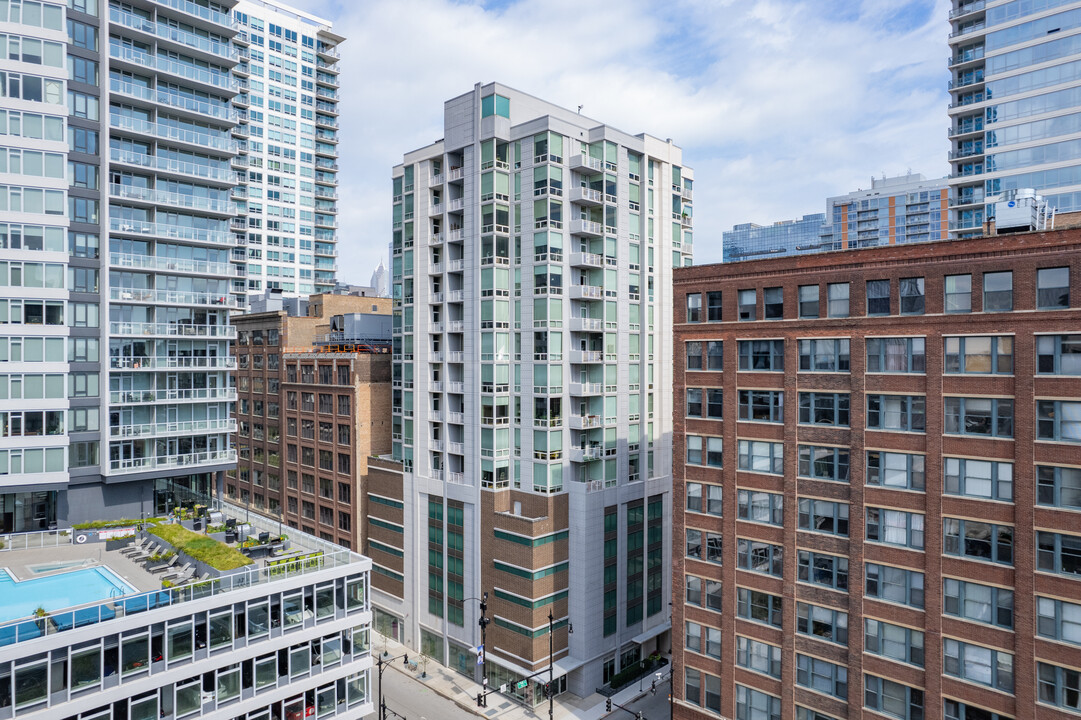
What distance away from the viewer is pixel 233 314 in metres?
87.2

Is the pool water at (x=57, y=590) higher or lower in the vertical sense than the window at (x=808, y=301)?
→ lower

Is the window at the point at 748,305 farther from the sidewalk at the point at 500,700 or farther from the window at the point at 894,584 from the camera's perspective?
the sidewalk at the point at 500,700

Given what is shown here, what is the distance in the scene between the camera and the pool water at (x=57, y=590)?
30.1m

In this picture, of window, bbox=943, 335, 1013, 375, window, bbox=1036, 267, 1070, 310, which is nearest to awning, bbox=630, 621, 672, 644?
window, bbox=943, 335, 1013, 375

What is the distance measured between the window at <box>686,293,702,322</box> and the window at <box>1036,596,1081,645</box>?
884 inches

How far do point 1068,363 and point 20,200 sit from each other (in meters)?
60.0

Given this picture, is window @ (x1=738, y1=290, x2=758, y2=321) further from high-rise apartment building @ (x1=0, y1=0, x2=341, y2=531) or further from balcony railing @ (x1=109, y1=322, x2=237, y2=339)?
high-rise apartment building @ (x1=0, y1=0, x2=341, y2=531)

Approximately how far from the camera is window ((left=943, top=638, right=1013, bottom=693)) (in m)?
31.7

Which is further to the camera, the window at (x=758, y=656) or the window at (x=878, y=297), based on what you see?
the window at (x=758, y=656)

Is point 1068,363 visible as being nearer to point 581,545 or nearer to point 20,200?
point 581,545

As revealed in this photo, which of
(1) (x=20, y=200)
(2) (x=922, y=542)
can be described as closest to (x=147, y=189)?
(1) (x=20, y=200)

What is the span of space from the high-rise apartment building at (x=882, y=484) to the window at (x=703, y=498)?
0.29 feet

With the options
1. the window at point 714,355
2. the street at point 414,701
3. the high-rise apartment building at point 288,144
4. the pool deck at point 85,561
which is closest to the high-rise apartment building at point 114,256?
Result: the pool deck at point 85,561

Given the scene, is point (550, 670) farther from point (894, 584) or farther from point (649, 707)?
point (894, 584)
